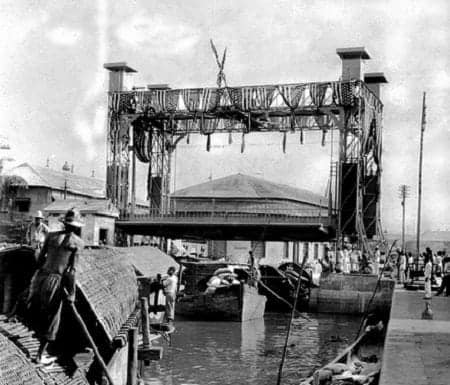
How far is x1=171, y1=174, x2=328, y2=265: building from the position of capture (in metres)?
56.1

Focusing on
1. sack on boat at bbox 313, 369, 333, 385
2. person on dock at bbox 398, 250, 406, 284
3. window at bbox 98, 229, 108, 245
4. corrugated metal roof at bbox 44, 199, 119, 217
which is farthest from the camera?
window at bbox 98, 229, 108, 245

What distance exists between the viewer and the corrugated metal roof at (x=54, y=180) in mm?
47438

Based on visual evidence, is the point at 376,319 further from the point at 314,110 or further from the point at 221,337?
the point at 314,110

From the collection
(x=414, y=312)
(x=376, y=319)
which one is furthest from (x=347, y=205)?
(x=414, y=312)

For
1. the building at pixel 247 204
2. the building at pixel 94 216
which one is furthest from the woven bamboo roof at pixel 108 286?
the building at pixel 247 204

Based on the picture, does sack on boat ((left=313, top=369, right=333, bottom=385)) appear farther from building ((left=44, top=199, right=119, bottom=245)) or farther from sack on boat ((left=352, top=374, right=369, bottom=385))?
building ((left=44, top=199, right=119, bottom=245))

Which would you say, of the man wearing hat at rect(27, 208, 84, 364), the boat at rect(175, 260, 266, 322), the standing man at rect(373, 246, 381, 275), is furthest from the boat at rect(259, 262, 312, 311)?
the man wearing hat at rect(27, 208, 84, 364)

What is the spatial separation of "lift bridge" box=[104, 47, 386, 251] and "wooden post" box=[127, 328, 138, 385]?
25560 mm

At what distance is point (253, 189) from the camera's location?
62312 millimetres

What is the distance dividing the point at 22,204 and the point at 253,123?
18.2 m

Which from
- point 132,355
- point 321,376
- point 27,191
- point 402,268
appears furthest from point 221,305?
point 27,191

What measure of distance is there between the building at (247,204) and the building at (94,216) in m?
16.5

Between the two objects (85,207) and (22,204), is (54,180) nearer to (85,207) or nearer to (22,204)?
(22,204)

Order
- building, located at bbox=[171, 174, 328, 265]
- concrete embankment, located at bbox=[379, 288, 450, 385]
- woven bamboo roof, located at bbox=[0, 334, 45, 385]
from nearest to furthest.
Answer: woven bamboo roof, located at bbox=[0, 334, 45, 385]
concrete embankment, located at bbox=[379, 288, 450, 385]
building, located at bbox=[171, 174, 328, 265]
